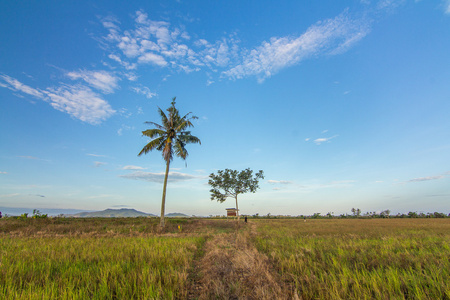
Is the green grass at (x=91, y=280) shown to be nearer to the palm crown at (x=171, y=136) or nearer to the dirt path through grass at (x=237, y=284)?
Answer: the dirt path through grass at (x=237, y=284)

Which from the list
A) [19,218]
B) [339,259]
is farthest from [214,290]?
[19,218]

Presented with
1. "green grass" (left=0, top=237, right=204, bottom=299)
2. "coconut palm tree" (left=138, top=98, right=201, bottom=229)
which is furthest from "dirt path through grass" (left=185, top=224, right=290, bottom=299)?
"coconut palm tree" (left=138, top=98, right=201, bottom=229)

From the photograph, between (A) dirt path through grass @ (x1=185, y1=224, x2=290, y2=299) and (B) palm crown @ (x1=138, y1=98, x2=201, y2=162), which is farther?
(B) palm crown @ (x1=138, y1=98, x2=201, y2=162)

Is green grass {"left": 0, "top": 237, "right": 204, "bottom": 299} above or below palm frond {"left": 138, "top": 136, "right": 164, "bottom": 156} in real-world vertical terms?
below

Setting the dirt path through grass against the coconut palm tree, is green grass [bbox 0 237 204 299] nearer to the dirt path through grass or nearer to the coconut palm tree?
the dirt path through grass

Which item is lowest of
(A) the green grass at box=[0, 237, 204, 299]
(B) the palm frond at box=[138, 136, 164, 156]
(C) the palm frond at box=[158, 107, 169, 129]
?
(A) the green grass at box=[0, 237, 204, 299]

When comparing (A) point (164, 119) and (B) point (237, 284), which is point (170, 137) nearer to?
(A) point (164, 119)

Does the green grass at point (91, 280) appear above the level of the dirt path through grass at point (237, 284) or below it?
above

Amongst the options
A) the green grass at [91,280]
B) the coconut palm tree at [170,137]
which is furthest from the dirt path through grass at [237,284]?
the coconut palm tree at [170,137]

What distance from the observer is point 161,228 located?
21.5 m

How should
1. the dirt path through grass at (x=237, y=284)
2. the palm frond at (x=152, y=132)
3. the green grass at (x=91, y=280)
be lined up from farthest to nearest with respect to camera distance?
the palm frond at (x=152, y=132) < the dirt path through grass at (x=237, y=284) < the green grass at (x=91, y=280)

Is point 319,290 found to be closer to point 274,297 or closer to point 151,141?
point 274,297

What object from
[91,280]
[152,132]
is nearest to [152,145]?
[152,132]

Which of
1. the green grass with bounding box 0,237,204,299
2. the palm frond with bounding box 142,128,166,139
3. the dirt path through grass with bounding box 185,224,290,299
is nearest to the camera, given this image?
the green grass with bounding box 0,237,204,299
